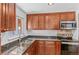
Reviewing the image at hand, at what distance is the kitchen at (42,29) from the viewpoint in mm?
1857

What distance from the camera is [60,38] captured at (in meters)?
2.22

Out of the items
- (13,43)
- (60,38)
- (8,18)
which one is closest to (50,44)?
(60,38)

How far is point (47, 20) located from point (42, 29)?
0.56ft

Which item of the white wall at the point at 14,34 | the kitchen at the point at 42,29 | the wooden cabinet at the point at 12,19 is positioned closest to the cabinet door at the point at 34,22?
the kitchen at the point at 42,29

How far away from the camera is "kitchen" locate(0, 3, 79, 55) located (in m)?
1.86

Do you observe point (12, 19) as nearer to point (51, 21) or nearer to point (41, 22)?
point (41, 22)

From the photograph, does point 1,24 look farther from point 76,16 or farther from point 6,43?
point 76,16

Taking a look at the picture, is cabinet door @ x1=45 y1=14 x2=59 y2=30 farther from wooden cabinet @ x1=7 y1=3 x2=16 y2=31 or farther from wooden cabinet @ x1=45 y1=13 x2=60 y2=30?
wooden cabinet @ x1=7 y1=3 x2=16 y2=31

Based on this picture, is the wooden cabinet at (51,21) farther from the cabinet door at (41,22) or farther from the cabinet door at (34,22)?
the cabinet door at (34,22)

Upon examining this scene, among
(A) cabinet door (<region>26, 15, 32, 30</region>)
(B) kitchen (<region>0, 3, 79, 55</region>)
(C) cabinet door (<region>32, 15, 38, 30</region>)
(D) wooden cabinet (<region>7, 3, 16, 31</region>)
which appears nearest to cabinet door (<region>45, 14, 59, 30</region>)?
(B) kitchen (<region>0, 3, 79, 55</region>)

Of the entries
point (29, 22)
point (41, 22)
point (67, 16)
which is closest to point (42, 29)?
point (41, 22)

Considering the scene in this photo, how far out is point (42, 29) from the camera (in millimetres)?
2086
